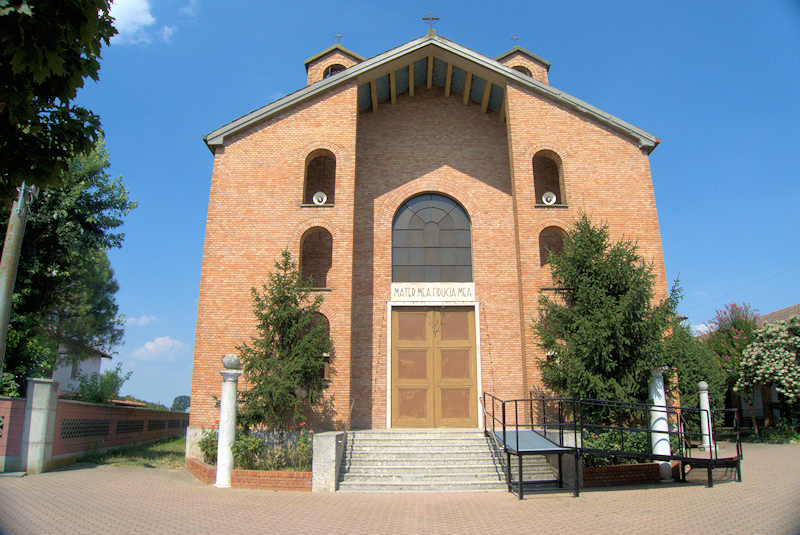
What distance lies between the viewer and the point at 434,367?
14.3 m

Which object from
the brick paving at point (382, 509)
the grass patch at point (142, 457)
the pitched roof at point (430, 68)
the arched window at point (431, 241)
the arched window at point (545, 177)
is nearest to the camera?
the brick paving at point (382, 509)

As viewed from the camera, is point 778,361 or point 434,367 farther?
point 778,361

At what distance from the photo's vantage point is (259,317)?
Result: 12281mm

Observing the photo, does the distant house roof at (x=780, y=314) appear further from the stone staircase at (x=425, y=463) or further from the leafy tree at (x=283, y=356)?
the leafy tree at (x=283, y=356)

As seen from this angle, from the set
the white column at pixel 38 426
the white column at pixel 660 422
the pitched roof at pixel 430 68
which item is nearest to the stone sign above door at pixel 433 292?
the white column at pixel 660 422

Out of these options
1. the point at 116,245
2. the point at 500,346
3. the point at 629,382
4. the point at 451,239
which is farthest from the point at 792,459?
the point at 116,245

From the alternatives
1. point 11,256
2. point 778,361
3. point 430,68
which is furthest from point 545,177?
point 11,256

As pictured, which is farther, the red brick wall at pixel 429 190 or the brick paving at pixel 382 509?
the red brick wall at pixel 429 190

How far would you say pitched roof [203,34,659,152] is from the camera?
47.9 ft

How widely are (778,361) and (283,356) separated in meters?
18.0

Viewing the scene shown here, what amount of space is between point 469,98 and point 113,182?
12376mm

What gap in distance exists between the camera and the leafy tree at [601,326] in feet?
37.1

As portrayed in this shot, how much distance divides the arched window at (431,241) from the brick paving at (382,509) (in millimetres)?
6610

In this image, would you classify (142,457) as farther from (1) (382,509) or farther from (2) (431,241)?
(2) (431,241)
